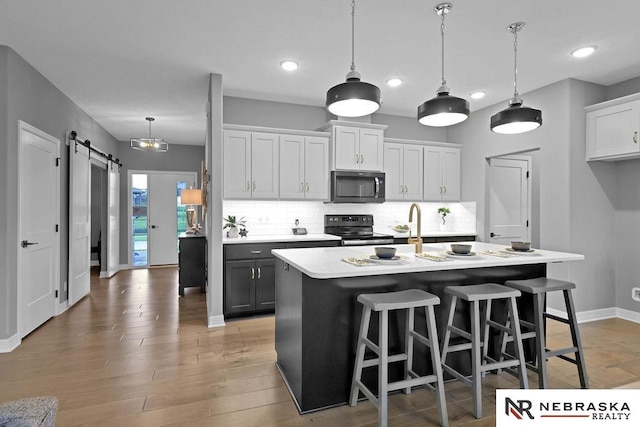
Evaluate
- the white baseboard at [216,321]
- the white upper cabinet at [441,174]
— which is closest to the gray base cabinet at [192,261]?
the white baseboard at [216,321]

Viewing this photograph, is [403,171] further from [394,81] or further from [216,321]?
[216,321]

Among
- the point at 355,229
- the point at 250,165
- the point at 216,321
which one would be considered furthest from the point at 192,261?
the point at 355,229

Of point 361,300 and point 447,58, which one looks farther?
point 447,58

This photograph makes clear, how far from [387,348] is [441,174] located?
4051 mm

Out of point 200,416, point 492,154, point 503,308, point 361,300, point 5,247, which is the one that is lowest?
point 200,416

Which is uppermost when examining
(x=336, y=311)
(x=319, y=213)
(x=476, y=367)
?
(x=319, y=213)

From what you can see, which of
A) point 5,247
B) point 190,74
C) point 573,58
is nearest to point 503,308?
point 573,58

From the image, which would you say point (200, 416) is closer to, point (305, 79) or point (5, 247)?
point (5, 247)

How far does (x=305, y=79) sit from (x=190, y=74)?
1.29 meters

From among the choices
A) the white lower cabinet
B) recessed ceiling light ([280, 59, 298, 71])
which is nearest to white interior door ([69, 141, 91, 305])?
the white lower cabinet

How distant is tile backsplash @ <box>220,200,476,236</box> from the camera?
4.82 m

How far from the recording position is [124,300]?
4930 mm

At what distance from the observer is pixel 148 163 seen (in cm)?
771

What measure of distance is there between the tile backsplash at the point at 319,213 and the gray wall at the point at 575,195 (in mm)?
1367
